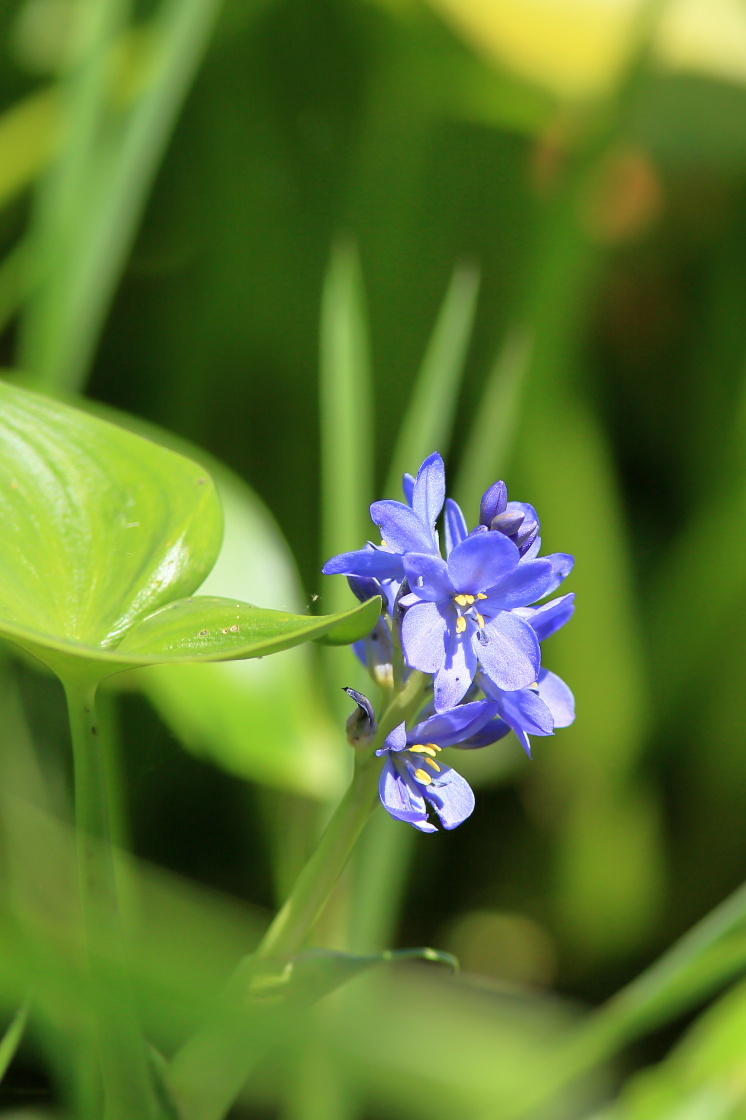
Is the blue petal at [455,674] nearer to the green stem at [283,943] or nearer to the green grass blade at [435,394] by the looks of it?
the green stem at [283,943]

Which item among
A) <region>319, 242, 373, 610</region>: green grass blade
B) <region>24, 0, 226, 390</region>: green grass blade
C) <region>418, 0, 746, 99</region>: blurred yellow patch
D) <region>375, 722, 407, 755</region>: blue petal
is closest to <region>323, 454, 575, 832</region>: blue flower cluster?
<region>375, 722, 407, 755</region>: blue petal

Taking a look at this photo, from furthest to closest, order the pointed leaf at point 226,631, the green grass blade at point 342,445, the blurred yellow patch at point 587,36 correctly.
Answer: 1. the blurred yellow patch at point 587,36
2. the green grass blade at point 342,445
3. the pointed leaf at point 226,631

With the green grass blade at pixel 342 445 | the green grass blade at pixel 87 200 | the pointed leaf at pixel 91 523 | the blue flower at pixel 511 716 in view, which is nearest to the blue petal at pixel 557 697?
the blue flower at pixel 511 716

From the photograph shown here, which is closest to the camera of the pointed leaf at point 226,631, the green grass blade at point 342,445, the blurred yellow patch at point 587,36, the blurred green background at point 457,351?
the pointed leaf at point 226,631

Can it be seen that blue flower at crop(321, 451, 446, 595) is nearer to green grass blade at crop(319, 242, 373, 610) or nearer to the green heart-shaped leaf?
the green heart-shaped leaf

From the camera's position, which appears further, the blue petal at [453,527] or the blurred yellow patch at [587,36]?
the blurred yellow patch at [587,36]

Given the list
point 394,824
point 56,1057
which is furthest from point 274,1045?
point 394,824

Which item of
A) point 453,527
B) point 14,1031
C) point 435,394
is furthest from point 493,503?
point 435,394

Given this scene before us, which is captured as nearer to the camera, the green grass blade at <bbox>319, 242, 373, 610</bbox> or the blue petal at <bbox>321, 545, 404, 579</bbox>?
the blue petal at <bbox>321, 545, 404, 579</bbox>
